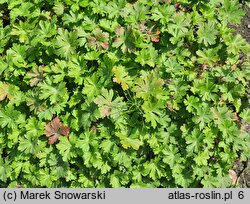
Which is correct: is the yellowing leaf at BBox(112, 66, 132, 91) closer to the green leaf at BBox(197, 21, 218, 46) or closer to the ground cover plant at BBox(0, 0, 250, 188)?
the ground cover plant at BBox(0, 0, 250, 188)

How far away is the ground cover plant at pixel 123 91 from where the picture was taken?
2865 millimetres

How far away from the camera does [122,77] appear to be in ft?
9.20

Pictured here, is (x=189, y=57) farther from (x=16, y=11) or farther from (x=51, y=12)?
(x=16, y=11)

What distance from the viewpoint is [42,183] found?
302 cm

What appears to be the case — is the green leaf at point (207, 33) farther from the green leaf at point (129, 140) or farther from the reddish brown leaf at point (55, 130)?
the reddish brown leaf at point (55, 130)

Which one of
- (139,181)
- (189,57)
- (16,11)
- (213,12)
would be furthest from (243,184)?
(16,11)

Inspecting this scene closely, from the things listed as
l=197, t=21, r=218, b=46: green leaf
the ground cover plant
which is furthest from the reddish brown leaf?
l=197, t=21, r=218, b=46: green leaf

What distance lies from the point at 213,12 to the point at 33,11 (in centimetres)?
141

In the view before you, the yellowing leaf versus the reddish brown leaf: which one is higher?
the yellowing leaf

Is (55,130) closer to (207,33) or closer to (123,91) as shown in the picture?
(123,91)

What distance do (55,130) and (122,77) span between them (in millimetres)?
673

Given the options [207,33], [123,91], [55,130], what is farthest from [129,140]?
[207,33]

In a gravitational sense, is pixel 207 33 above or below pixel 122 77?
above

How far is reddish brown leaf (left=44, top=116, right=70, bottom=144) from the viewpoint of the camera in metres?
2.94
